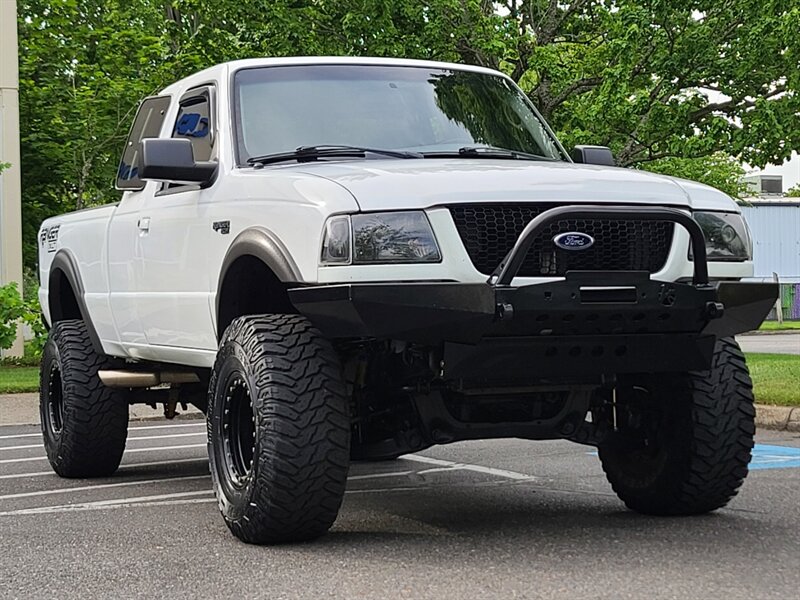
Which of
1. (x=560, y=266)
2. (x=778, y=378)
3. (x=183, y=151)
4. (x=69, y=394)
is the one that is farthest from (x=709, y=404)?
(x=778, y=378)

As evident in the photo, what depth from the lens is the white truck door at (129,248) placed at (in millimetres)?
7820

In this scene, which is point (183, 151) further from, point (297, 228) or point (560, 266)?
point (560, 266)

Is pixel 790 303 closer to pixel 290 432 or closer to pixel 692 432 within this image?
pixel 692 432

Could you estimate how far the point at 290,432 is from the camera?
18.5 feet

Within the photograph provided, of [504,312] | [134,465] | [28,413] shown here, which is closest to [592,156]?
[504,312]

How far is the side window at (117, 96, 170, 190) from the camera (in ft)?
26.6

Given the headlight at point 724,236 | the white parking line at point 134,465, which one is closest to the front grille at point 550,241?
the headlight at point 724,236

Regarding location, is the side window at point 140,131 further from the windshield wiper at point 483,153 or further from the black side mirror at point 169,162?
the windshield wiper at point 483,153

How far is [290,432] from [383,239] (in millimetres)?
861

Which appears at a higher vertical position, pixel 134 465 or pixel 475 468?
pixel 475 468

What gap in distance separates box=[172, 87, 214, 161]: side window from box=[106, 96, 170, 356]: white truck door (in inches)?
12.0

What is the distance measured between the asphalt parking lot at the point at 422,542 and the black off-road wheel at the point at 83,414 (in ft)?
0.50

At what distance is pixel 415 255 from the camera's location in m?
5.50

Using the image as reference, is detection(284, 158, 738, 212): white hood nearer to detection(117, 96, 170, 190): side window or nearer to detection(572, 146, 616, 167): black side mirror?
detection(572, 146, 616, 167): black side mirror
